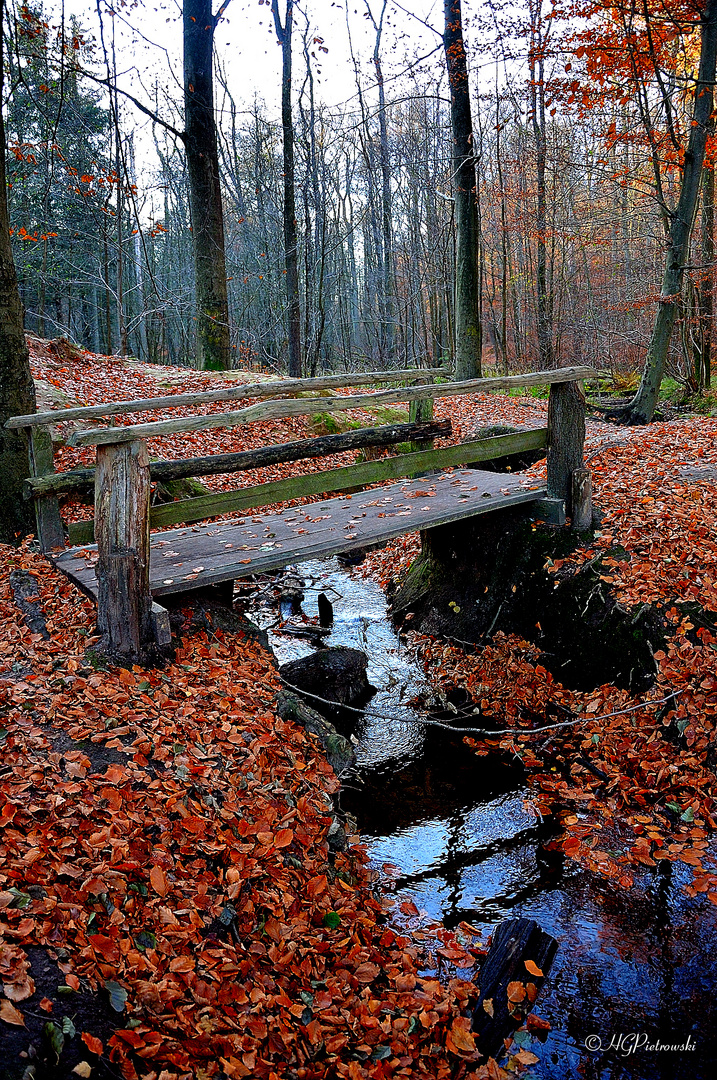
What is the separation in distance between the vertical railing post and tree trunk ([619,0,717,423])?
5.35 metres

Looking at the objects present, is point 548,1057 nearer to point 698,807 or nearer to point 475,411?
point 698,807

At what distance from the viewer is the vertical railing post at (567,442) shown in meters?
6.60

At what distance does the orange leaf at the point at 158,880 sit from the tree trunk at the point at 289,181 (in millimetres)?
14694

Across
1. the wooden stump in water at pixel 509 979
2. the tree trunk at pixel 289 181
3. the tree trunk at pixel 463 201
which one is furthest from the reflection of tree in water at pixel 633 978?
the tree trunk at pixel 289 181

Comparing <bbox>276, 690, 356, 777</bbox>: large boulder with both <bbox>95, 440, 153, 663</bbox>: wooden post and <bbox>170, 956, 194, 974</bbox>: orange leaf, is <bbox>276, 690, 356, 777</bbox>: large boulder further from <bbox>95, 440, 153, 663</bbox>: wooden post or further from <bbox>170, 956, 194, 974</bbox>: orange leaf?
<bbox>170, 956, 194, 974</bbox>: orange leaf

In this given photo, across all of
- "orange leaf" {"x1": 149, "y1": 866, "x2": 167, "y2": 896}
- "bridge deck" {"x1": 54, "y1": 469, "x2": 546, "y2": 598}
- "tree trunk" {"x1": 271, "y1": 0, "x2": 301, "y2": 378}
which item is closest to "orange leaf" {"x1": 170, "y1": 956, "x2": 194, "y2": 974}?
"orange leaf" {"x1": 149, "y1": 866, "x2": 167, "y2": 896}

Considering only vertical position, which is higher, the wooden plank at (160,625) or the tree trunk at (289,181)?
the tree trunk at (289,181)

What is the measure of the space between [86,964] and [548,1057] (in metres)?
2.09

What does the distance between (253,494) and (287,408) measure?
906 millimetres

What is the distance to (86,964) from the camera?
2648 millimetres

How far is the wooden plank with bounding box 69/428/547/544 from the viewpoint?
5.40 m

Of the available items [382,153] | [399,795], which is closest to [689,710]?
[399,795]

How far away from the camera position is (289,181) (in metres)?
15.8

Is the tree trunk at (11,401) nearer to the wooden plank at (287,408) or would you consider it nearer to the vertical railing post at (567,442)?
the wooden plank at (287,408)
